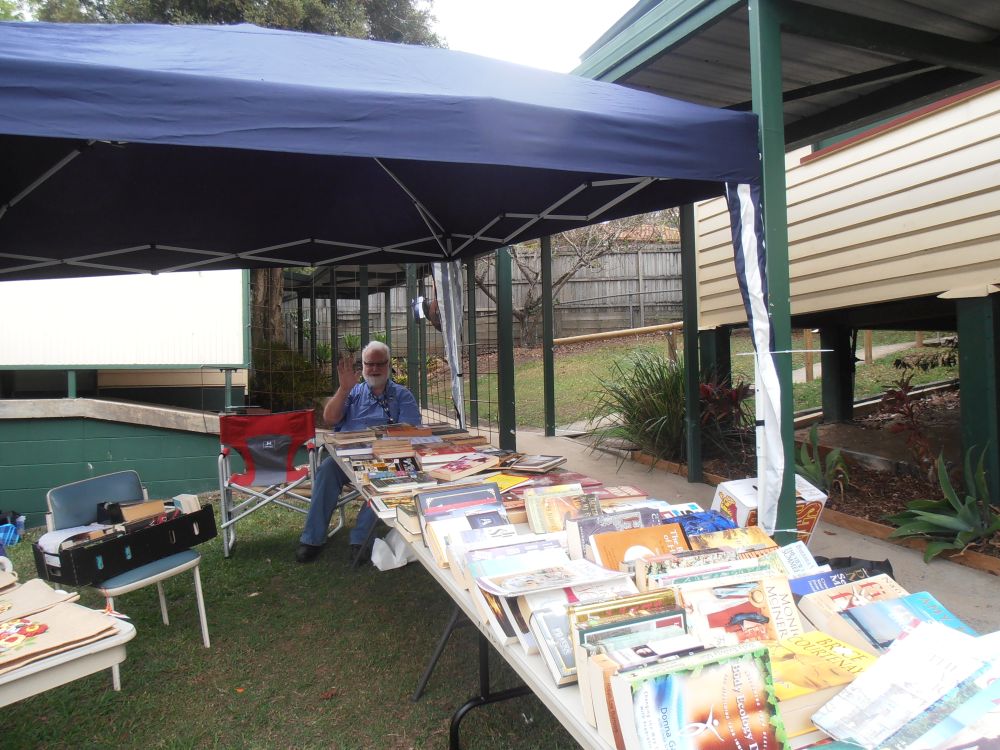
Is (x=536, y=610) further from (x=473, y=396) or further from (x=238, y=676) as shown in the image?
(x=473, y=396)

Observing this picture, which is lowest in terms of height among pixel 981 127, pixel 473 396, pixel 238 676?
pixel 238 676

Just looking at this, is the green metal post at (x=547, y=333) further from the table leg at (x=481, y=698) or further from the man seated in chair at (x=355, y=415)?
the table leg at (x=481, y=698)

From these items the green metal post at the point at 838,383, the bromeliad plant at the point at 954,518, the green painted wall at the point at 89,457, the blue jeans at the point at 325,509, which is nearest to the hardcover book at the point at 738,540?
the bromeliad plant at the point at 954,518

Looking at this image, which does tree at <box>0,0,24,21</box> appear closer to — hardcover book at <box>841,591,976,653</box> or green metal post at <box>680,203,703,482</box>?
green metal post at <box>680,203,703,482</box>

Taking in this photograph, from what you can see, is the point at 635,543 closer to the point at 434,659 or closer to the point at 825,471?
the point at 434,659

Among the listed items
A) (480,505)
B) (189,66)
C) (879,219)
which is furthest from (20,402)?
(879,219)

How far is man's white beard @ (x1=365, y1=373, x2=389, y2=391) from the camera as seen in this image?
15.6 feet

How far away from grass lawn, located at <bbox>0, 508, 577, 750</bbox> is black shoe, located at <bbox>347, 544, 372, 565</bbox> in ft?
0.43

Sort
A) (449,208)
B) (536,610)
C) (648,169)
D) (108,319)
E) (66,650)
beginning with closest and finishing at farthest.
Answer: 1. (536,610)
2. (66,650)
3. (648,169)
4. (449,208)
5. (108,319)

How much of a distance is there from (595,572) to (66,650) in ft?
4.47

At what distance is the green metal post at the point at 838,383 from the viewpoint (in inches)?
223

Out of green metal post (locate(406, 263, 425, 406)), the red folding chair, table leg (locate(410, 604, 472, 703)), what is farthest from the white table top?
green metal post (locate(406, 263, 425, 406))

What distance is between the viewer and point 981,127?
3.94 metres

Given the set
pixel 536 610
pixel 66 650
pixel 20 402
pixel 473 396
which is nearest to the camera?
pixel 536 610
